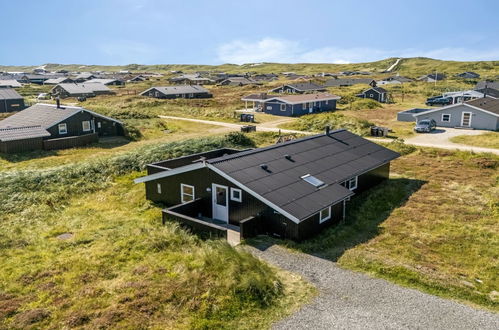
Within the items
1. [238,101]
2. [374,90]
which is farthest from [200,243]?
[374,90]

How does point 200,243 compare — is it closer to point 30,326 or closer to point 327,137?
point 30,326

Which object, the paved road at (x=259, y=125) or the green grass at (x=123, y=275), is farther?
the paved road at (x=259, y=125)

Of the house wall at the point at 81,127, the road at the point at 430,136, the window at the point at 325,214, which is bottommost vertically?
the road at the point at 430,136

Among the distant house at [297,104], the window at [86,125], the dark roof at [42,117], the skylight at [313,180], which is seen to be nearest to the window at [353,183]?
the skylight at [313,180]

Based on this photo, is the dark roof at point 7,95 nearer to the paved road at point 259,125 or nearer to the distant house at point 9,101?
the distant house at point 9,101

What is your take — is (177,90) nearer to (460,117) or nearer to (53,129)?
(53,129)

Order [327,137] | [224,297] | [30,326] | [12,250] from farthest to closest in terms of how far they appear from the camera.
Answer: [327,137]
[12,250]
[224,297]
[30,326]
